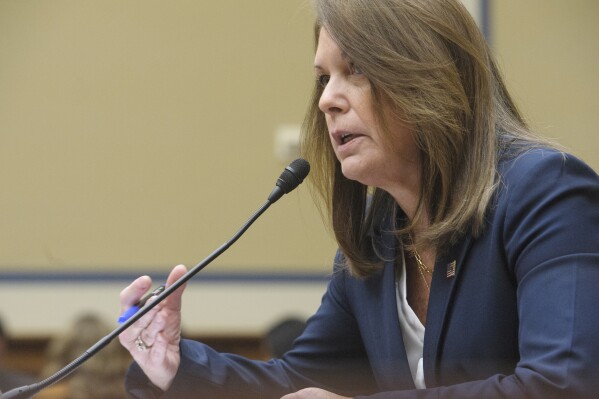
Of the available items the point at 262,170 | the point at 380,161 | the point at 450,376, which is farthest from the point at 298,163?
the point at 262,170

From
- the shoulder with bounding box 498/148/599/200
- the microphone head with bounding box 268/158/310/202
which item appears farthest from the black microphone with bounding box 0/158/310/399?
the shoulder with bounding box 498/148/599/200

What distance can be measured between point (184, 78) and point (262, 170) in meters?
0.60

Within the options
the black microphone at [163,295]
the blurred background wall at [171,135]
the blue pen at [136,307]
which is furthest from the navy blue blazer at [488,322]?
the blurred background wall at [171,135]

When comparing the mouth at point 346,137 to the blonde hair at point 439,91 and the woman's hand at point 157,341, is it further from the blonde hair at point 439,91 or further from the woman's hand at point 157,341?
the woman's hand at point 157,341

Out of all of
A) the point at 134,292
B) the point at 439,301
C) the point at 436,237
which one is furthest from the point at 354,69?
the point at 134,292

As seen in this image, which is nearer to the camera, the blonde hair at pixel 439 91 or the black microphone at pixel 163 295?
the black microphone at pixel 163 295

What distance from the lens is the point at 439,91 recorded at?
1747 millimetres

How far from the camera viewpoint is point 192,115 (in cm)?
505

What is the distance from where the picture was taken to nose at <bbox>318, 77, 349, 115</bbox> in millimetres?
1777

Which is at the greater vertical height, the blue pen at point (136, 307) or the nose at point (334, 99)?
the nose at point (334, 99)

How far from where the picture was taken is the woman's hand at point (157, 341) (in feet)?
6.00

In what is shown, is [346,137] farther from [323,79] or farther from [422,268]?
[422,268]

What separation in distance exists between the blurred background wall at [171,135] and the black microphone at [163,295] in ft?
10.5

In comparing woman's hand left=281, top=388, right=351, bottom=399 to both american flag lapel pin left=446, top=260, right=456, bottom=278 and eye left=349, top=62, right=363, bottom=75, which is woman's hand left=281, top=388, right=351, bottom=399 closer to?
american flag lapel pin left=446, top=260, right=456, bottom=278
